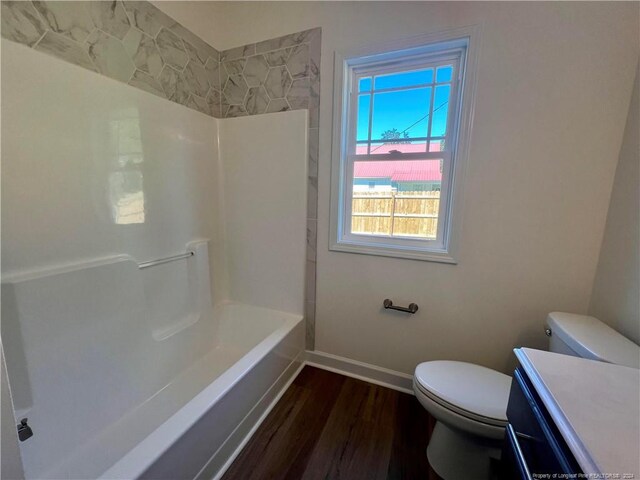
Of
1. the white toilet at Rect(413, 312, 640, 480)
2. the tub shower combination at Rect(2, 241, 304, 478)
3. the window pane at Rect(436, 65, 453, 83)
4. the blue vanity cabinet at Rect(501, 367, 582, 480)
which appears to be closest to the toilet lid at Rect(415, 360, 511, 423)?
the white toilet at Rect(413, 312, 640, 480)

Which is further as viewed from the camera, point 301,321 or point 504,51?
point 301,321

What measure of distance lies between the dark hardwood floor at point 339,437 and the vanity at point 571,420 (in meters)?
0.66

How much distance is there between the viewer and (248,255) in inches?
77.0

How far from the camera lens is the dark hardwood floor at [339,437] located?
1175 millimetres

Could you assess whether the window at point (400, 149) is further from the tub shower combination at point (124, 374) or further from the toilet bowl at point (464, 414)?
the tub shower combination at point (124, 374)

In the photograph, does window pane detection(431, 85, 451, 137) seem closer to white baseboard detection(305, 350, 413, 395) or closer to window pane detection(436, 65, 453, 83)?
window pane detection(436, 65, 453, 83)

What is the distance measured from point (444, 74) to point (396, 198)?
729 millimetres

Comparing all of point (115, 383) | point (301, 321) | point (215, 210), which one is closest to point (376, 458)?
point (301, 321)

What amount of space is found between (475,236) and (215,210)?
5.67 feet

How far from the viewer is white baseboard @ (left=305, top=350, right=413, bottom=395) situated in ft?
5.48

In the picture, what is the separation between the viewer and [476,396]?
108 centimetres

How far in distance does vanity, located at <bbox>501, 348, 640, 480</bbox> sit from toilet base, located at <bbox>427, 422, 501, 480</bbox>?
0.46 meters

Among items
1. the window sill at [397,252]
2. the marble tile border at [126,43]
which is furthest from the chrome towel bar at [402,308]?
the marble tile border at [126,43]

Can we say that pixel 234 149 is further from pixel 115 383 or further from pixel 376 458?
pixel 376 458
